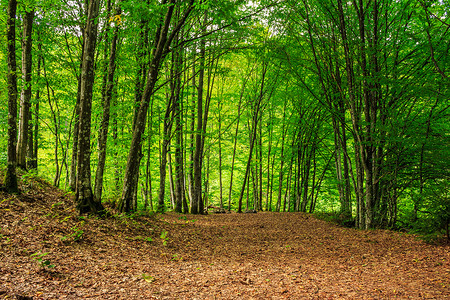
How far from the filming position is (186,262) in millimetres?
4895

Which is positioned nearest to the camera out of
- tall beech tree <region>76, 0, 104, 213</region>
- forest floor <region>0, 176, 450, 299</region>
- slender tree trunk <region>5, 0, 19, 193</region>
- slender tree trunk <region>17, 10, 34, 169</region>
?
forest floor <region>0, 176, 450, 299</region>

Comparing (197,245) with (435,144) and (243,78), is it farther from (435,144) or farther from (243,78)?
(243,78)

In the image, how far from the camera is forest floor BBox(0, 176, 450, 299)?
3195mm

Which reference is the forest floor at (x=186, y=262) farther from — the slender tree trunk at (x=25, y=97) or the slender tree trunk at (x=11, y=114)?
the slender tree trunk at (x=25, y=97)

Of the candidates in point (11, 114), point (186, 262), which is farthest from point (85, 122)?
point (186, 262)

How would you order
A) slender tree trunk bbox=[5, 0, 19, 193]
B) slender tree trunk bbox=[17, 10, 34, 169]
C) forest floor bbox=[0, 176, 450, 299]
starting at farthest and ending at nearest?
slender tree trunk bbox=[17, 10, 34, 169]
slender tree trunk bbox=[5, 0, 19, 193]
forest floor bbox=[0, 176, 450, 299]

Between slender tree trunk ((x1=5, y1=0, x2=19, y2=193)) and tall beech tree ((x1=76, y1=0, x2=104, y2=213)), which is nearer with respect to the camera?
slender tree trunk ((x1=5, y1=0, x2=19, y2=193))

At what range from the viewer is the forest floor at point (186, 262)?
3195 millimetres

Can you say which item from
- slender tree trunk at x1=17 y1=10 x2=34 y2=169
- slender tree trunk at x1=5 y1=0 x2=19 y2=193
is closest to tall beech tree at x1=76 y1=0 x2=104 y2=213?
slender tree trunk at x1=5 y1=0 x2=19 y2=193

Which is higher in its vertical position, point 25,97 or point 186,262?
point 25,97

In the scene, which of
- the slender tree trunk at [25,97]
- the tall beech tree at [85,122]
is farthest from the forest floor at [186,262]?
the slender tree trunk at [25,97]

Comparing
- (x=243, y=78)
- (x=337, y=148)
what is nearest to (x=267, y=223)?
(x=337, y=148)

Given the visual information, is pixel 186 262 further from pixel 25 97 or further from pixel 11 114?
pixel 25 97

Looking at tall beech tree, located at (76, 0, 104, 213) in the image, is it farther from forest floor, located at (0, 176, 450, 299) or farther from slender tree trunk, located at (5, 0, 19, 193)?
slender tree trunk, located at (5, 0, 19, 193)
